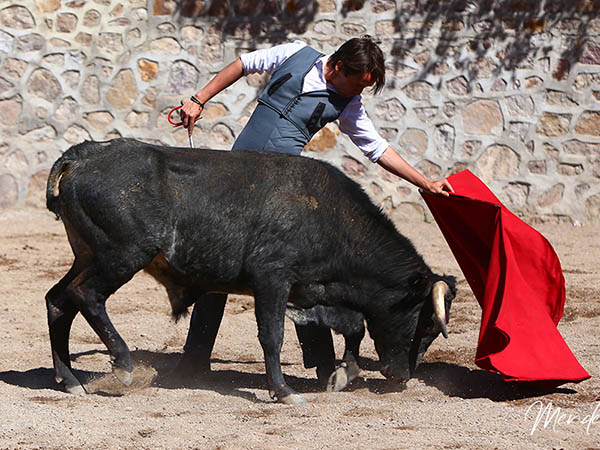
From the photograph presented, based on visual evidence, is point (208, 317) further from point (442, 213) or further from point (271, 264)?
point (442, 213)

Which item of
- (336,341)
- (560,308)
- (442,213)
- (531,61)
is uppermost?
(531,61)

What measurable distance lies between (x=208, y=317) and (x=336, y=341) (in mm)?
1154

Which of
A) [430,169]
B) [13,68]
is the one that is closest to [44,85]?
[13,68]

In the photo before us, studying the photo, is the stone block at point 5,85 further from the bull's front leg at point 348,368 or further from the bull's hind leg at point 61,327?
the bull's front leg at point 348,368

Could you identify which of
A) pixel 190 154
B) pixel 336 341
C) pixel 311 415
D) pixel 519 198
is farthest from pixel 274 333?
pixel 519 198

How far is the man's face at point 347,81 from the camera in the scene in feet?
14.4

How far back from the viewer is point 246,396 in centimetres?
436

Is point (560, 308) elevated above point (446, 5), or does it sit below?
below

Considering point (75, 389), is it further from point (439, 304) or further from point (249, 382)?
point (439, 304)

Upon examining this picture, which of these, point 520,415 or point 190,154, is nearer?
point 520,415

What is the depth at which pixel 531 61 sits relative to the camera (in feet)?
28.8

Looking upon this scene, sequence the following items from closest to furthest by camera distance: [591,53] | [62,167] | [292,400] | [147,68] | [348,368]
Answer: [292,400] → [62,167] → [348,368] → [591,53] → [147,68]

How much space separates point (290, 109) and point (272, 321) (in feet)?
3.55

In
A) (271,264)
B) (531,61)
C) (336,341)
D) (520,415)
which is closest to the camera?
(520,415)
